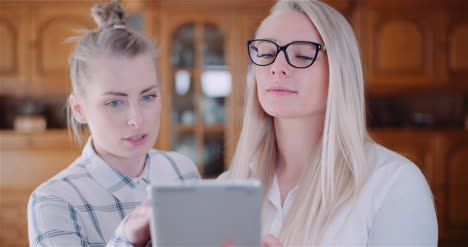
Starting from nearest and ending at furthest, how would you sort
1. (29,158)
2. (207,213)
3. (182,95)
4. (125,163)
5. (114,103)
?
(207,213), (114,103), (125,163), (29,158), (182,95)

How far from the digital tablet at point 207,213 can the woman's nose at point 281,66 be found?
1.46 ft

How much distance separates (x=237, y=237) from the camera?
575 mm

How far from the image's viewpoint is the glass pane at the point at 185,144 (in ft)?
11.8

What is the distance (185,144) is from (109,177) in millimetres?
2554

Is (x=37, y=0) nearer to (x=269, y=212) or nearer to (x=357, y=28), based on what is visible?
(x=357, y=28)

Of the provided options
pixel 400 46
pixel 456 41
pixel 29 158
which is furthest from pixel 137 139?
pixel 456 41

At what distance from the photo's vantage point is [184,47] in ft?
11.7

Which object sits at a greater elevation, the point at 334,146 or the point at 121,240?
the point at 334,146

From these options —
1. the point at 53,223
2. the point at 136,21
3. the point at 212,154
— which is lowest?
the point at 212,154

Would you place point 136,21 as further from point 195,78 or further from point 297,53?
point 297,53

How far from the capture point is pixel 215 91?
357 cm

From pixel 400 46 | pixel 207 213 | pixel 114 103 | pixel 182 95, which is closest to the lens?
pixel 207 213

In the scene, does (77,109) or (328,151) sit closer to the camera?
(328,151)

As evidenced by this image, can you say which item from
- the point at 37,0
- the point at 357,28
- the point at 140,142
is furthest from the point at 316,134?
the point at 37,0
